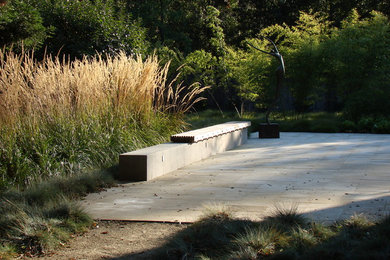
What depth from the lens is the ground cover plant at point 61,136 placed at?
3.98 meters

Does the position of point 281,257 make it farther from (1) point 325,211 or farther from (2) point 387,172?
(2) point 387,172

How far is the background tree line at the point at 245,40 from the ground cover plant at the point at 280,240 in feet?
15.9

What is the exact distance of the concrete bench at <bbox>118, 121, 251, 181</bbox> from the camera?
6.10 m

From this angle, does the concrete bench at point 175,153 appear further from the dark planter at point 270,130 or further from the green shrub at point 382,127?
the green shrub at point 382,127

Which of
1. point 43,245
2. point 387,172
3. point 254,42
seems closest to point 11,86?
point 43,245

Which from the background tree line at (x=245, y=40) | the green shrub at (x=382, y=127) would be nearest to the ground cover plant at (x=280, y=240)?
the background tree line at (x=245, y=40)

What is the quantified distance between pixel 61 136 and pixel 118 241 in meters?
2.64

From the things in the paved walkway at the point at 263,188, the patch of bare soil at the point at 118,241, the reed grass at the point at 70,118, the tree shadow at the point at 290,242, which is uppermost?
the reed grass at the point at 70,118

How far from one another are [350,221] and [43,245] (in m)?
2.18

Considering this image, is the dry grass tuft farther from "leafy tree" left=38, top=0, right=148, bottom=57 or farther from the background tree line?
"leafy tree" left=38, top=0, right=148, bottom=57

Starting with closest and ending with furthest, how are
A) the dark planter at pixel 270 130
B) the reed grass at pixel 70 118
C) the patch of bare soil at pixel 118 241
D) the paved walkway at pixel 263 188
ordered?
the patch of bare soil at pixel 118 241 → the paved walkway at pixel 263 188 → the reed grass at pixel 70 118 → the dark planter at pixel 270 130

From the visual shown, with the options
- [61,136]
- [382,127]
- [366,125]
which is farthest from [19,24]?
[382,127]

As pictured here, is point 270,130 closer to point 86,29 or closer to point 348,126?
point 348,126

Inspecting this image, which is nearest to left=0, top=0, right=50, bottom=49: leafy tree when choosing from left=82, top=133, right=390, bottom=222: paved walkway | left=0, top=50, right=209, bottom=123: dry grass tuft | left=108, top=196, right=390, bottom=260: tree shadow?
left=0, top=50, right=209, bottom=123: dry grass tuft
